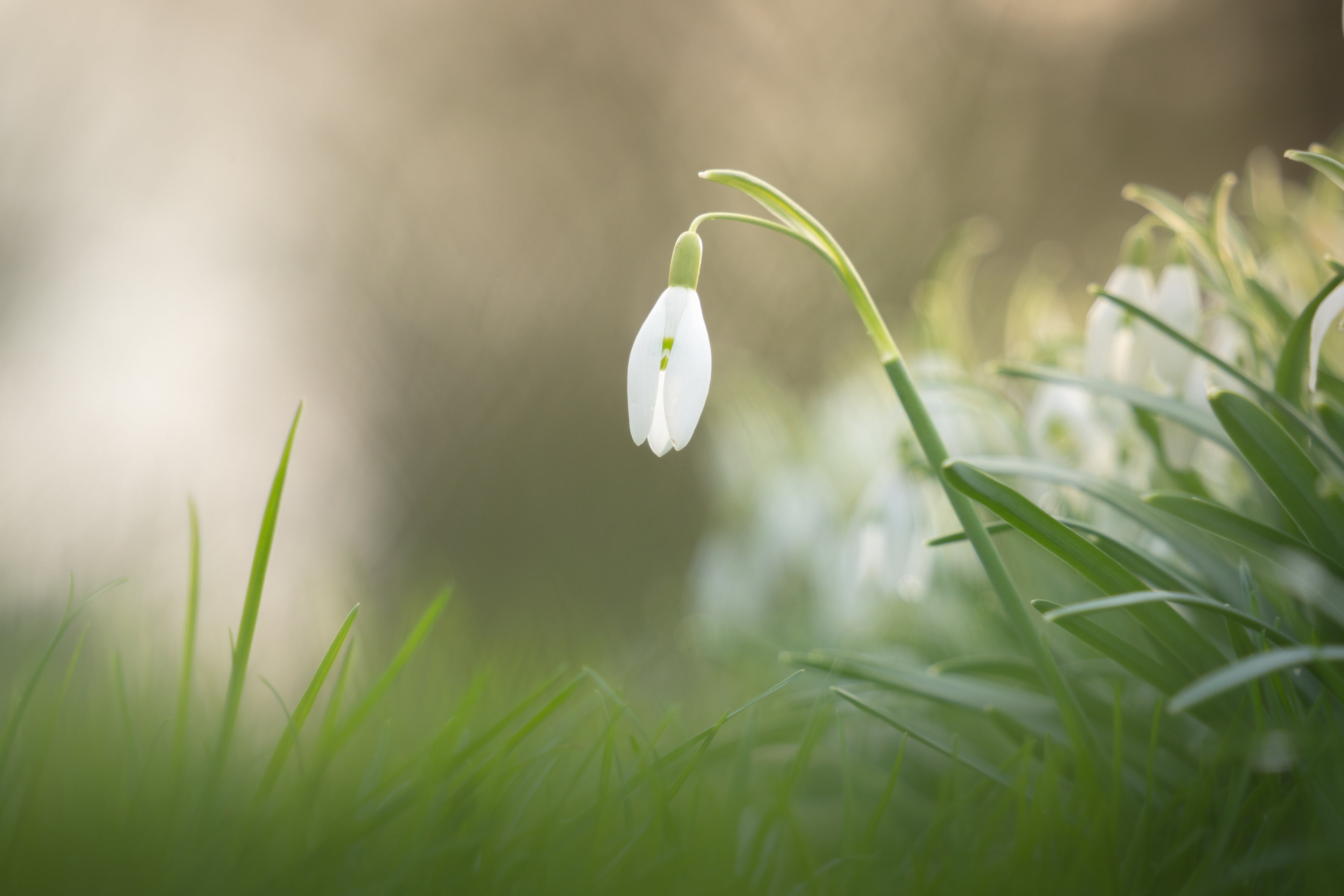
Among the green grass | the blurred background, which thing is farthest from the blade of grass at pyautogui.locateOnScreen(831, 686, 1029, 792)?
the blurred background

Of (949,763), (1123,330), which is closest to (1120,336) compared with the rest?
(1123,330)

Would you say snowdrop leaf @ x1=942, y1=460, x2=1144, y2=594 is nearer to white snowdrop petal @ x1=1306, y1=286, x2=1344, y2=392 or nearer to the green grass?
the green grass

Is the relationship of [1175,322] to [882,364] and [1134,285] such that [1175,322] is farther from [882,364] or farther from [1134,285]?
[882,364]

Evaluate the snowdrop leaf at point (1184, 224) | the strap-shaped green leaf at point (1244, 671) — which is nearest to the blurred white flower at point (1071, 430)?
the snowdrop leaf at point (1184, 224)

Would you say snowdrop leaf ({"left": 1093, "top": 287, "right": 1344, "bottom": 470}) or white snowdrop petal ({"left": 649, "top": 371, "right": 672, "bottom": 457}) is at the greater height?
snowdrop leaf ({"left": 1093, "top": 287, "right": 1344, "bottom": 470})

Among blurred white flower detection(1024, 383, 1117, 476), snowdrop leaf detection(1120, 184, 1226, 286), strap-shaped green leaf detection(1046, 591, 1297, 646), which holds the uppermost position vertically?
snowdrop leaf detection(1120, 184, 1226, 286)

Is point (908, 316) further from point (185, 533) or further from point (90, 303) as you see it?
point (90, 303)
